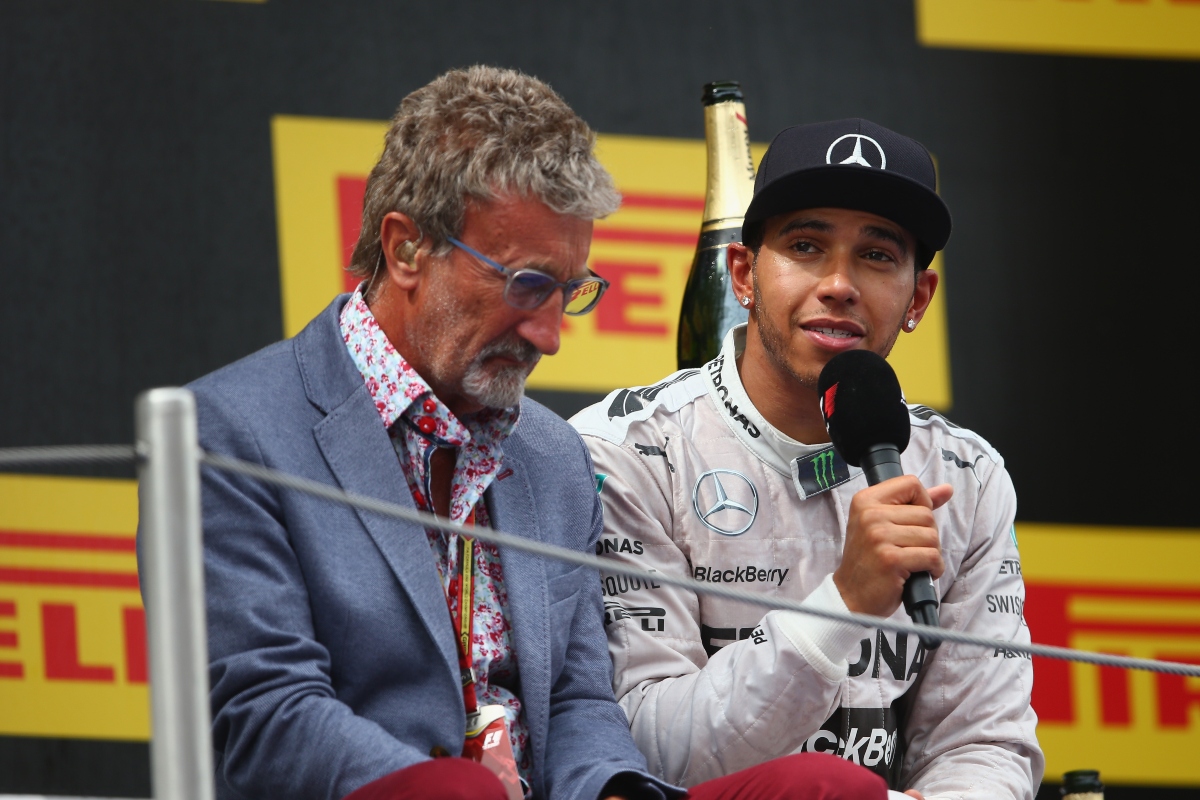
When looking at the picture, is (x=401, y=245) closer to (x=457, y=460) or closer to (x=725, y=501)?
(x=457, y=460)

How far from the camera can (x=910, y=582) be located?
1579 millimetres

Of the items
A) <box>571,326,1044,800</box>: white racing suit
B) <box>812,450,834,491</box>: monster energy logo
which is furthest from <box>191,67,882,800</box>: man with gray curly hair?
<box>812,450,834,491</box>: monster energy logo

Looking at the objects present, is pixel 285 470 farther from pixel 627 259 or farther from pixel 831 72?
pixel 831 72

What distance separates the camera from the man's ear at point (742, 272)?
2.15 meters

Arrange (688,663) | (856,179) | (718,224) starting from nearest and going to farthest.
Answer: (688,663), (856,179), (718,224)

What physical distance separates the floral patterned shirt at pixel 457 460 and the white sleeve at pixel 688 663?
22cm

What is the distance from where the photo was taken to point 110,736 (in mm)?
2666

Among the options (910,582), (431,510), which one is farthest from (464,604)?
→ (910,582)

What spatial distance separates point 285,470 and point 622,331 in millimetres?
1500

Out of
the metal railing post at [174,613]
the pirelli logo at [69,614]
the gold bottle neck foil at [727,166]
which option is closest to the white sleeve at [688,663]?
the gold bottle neck foil at [727,166]

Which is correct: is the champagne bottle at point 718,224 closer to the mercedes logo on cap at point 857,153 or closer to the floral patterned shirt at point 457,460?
the mercedes logo on cap at point 857,153

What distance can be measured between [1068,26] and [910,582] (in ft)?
6.77

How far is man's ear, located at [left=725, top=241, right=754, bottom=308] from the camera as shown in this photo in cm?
215

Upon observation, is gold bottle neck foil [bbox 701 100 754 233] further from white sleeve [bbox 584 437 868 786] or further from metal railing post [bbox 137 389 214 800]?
metal railing post [bbox 137 389 214 800]
